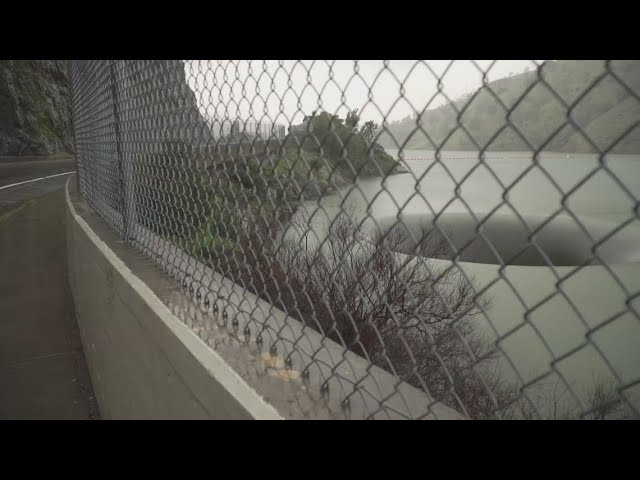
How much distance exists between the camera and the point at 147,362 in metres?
2.02

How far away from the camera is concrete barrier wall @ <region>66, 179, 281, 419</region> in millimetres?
1338

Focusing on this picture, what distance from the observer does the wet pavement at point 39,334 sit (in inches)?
166

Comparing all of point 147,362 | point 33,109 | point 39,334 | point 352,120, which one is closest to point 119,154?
point 147,362

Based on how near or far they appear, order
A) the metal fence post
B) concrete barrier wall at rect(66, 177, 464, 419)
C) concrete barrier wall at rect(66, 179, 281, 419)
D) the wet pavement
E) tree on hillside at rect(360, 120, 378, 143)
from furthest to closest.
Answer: the wet pavement
the metal fence post
concrete barrier wall at rect(66, 179, 281, 419)
concrete barrier wall at rect(66, 177, 464, 419)
tree on hillside at rect(360, 120, 378, 143)

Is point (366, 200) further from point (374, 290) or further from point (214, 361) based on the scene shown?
point (374, 290)

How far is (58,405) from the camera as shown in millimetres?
4160

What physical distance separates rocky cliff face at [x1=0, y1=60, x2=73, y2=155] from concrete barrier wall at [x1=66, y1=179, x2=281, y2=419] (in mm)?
25634

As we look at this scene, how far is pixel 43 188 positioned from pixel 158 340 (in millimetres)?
17208

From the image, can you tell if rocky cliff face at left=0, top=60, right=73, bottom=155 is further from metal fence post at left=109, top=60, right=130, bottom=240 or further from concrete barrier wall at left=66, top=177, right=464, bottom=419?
concrete barrier wall at left=66, top=177, right=464, bottom=419

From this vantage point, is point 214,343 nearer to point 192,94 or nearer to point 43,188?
point 192,94

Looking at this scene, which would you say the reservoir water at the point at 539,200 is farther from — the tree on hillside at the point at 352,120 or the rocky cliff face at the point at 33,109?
the rocky cliff face at the point at 33,109

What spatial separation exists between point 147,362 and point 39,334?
4474 millimetres

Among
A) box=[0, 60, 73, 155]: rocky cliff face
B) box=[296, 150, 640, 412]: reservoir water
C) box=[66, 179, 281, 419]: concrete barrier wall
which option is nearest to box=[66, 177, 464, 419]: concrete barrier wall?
box=[66, 179, 281, 419]: concrete barrier wall

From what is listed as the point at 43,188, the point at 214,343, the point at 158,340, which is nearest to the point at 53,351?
the point at 158,340
